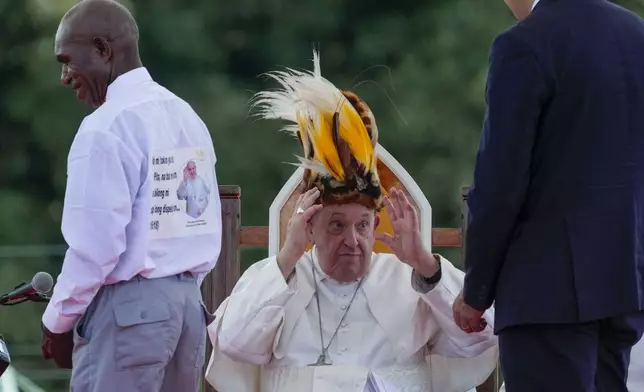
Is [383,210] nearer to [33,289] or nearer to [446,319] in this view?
[446,319]

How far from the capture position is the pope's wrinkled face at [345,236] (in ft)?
12.1

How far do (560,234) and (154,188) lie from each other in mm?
990

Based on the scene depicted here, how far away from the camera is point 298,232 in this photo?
3.61 meters

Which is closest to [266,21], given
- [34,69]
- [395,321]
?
[34,69]

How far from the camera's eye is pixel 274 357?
3.68 metres

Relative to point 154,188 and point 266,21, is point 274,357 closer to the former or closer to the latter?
point 154,188

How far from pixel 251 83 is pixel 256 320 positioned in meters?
4.76

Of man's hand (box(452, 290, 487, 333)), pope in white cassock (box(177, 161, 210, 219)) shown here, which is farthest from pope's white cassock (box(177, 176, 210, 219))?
man's hand (box(452, 290, 487, 333))

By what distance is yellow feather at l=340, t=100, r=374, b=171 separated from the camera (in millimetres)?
3713

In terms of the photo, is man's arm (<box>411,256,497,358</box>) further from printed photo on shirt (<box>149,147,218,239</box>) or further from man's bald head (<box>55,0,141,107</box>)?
man's bald head (<box>55,0,141,107</box>)

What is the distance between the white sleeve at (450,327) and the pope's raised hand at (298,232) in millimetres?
355

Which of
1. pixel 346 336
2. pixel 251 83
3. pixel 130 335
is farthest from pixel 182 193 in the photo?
pixel 251 83

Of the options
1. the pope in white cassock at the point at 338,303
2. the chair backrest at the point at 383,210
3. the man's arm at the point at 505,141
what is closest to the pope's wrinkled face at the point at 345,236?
the pope in white cassock at the point at 338,303

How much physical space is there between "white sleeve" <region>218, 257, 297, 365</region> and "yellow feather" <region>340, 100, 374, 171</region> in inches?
15.3
